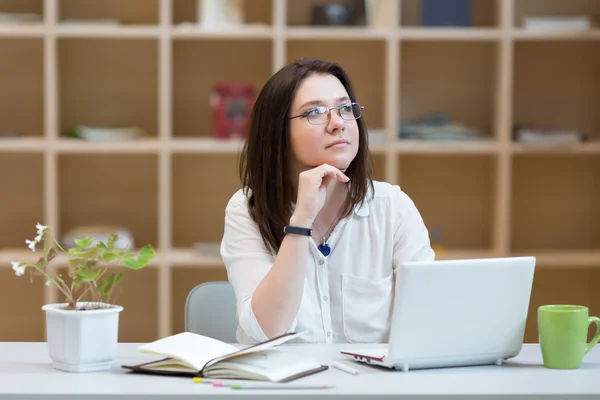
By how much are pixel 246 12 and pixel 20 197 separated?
52.8 inches

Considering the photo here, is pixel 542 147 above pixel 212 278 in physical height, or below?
above

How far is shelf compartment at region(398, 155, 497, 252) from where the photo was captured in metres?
3.98

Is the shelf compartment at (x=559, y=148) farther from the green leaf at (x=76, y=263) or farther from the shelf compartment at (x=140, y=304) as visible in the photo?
the green leaf at (x=76, y=263)

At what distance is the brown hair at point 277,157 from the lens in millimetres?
2141

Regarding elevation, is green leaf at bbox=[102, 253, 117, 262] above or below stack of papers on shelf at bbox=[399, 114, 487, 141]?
below

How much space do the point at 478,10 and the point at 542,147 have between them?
0.74 m

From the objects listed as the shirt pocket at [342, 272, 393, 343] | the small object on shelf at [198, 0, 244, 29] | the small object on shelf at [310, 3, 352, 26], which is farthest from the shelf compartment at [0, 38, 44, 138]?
the shirt pocket at [342, 272, 393, 343]

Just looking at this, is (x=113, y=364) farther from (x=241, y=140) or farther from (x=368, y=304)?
(x=241, y=140)

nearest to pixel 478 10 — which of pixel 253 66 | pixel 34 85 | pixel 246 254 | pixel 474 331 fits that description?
pixel 253 66

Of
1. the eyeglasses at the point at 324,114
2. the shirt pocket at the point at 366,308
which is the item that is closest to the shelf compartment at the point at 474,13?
the eyeglasses at the point at 324,114

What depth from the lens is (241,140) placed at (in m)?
3.69

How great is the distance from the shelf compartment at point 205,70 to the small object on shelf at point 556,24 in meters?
1.16

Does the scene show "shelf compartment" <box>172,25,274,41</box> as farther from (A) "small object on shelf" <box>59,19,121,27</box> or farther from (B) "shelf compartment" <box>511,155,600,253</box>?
(B) "shelf compartment" <box>511,155,600,253</box>

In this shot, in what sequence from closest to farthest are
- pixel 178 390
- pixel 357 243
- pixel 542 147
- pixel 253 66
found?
pixel 178 390 → pixel 357 243 → pixel 542 147 → pixel 253 66
